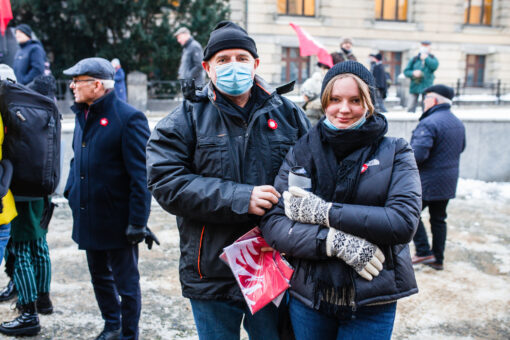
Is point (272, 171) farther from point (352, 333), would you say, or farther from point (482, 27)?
point (482, 27)

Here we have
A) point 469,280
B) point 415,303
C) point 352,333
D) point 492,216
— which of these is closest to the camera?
point 352,333

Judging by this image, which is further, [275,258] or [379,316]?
[275,258]

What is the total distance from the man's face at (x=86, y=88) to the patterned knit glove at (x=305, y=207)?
175 cm

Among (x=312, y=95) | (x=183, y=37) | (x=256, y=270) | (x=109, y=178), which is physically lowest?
(x=256, y=270)

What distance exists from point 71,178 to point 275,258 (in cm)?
176

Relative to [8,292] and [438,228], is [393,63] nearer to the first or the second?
[438,228]

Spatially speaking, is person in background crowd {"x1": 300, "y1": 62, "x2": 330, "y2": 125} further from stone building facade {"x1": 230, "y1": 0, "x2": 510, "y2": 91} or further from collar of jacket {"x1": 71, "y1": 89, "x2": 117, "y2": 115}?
stone building facade {"x1": 230, "y1": 0, "x2": 510, "y2": 91}

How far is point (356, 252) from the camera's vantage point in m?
1.81

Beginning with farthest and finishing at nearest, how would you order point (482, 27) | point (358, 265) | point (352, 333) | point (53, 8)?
point (482, 27) < point (53, 8) < point (352, 333) < point (358, 265)

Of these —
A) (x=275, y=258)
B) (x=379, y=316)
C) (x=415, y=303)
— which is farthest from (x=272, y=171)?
(x=415, y=303)

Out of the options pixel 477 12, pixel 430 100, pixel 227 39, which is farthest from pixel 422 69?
pixel 477 12

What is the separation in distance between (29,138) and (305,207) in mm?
2105

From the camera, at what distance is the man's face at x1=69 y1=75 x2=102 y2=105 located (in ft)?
9.93

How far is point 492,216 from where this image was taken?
23.0ft
